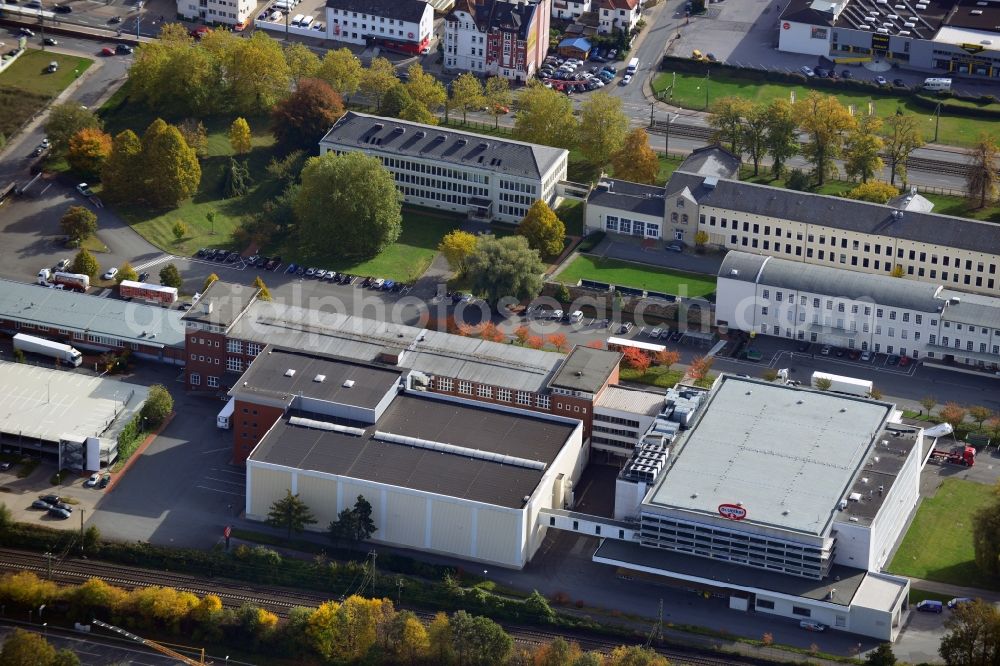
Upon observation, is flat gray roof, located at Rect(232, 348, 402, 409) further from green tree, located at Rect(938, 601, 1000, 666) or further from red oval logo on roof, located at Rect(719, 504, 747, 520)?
green tree, located at Rect(938, 601, 1000, 666)

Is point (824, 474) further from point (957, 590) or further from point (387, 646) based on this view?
point (387, 646)

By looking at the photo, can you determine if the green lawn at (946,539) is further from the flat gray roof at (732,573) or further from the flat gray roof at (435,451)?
the flat gray roof at (435,451)

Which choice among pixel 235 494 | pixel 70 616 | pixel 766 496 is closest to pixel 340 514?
pixel 235 494

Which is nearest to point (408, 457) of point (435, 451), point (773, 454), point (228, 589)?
point (435, 451)

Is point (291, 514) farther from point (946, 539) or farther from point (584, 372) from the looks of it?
point (946, 539)

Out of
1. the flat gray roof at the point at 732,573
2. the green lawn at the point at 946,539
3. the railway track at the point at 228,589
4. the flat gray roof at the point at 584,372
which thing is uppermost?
the flat gray roof at the point at 584,372

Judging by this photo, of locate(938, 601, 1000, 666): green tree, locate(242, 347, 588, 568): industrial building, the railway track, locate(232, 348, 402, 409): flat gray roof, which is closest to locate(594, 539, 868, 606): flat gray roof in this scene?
the railway track

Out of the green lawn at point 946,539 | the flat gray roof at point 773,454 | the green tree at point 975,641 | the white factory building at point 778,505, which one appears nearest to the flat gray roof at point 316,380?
the white factory building at point 778,505
